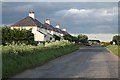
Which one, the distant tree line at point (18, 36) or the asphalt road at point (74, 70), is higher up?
the distant tree line at point (18, 36)

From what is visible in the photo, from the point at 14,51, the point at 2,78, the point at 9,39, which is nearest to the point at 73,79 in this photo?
the point at 2,78

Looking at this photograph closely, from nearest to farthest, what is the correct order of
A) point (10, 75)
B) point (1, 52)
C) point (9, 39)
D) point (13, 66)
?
point (10, 75), point (13, 66), point (1, 52), point (9, 39)

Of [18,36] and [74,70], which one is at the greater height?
[18,36]

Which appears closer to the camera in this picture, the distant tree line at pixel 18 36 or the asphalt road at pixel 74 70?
the asphalt road at pixel 74 70

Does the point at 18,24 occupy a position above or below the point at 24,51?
above

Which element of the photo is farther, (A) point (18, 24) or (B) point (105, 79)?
(A) point (18, 24)

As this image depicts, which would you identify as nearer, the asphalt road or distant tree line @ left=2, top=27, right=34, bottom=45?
the asphalt road

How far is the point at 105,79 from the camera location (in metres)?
14.9

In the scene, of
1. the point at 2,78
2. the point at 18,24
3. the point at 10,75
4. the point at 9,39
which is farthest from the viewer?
the point at 18,24

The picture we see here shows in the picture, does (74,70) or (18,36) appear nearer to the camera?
(74,70)

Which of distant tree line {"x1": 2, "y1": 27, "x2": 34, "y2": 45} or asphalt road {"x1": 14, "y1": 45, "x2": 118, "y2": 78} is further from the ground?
distant tree line {"x1": 2, "y1": 27, "x2": 34, "y2": 45}

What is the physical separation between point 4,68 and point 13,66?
1383 millimetres

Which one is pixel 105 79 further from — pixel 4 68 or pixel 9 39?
pixel 9 39

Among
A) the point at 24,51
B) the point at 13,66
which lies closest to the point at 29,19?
the point at 24,51
